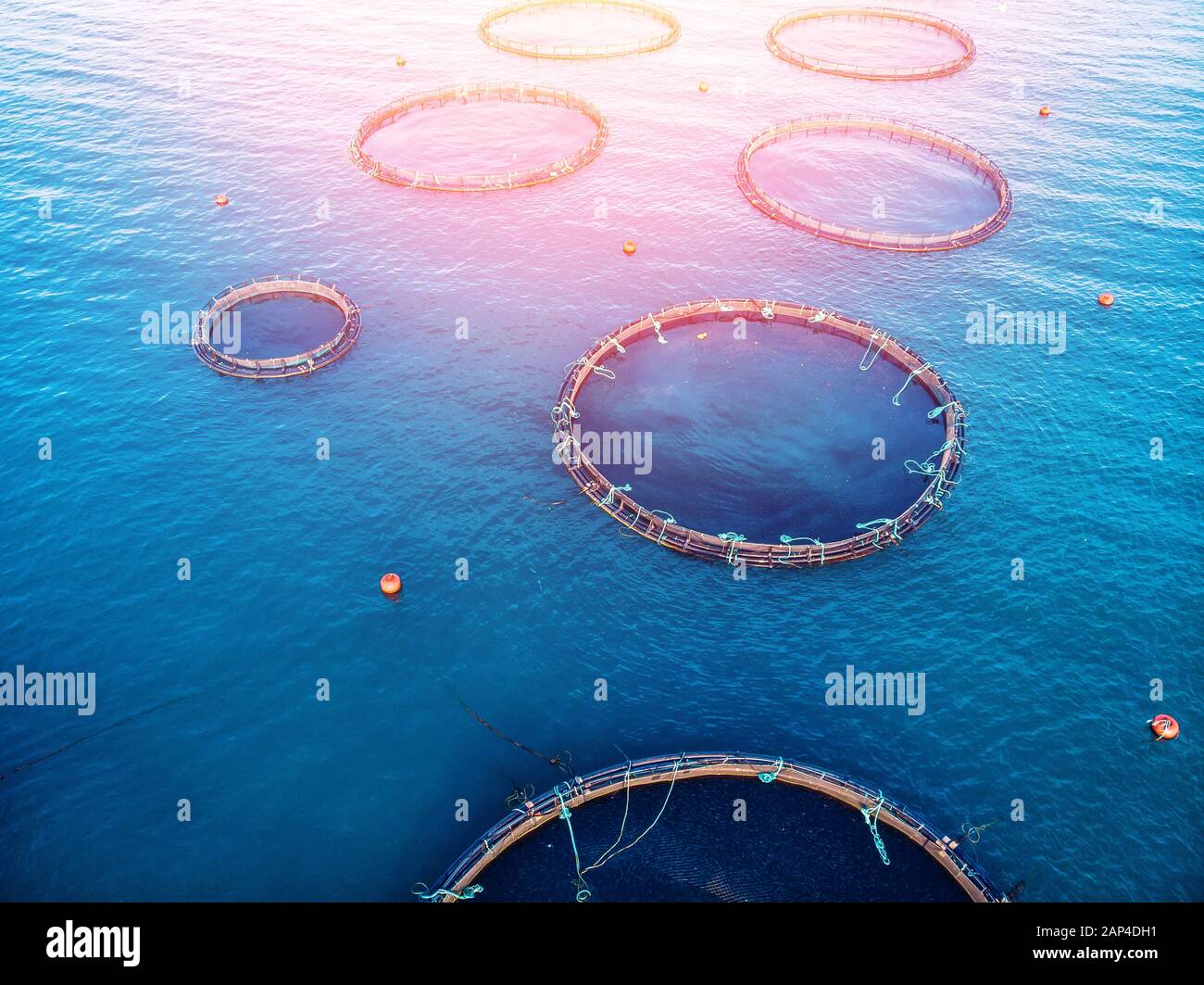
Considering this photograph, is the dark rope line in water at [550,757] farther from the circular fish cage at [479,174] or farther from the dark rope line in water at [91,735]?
the circular fish cage at [479,174]

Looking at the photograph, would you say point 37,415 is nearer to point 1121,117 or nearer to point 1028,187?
point 1028,187

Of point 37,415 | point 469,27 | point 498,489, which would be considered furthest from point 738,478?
point 469,27

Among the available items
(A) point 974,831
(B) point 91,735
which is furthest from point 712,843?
(B) point 91,735

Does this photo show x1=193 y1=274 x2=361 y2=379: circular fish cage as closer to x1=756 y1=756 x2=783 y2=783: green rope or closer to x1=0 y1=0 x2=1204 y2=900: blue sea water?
x1=0 y1=0 x2=1204 y2=900: blue sea water

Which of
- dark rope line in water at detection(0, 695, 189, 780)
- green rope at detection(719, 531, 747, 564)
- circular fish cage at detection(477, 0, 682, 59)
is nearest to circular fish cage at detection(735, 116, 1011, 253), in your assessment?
circular fish cage at detection(477, 0, 682, 59)

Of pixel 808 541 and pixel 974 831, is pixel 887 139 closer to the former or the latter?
pixel 808 541

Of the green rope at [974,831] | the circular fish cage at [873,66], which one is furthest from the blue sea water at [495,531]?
the circular fish cage at [873,66]
